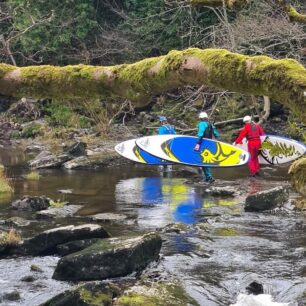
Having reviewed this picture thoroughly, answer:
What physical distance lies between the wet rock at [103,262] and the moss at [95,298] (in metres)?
0.94

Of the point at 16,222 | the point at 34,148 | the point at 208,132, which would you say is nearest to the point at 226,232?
the point at 16,222

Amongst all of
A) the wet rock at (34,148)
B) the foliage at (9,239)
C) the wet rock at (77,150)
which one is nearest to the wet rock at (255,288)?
the foliage at (9,239)

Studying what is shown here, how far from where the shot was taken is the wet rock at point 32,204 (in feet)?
42.9

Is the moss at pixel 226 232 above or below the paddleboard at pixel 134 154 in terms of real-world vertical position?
below

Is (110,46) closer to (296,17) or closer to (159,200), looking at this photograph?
(159,200)

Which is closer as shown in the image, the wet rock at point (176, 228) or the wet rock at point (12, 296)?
the wet rock at point (12, 296)

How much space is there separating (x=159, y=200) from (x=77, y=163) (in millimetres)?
6650

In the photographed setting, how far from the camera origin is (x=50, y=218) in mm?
12273

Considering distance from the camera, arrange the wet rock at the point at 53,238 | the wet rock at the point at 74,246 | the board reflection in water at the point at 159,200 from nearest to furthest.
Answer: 1. the wet rock at the point at 74,246
2. the wet rock at the point at 53,238
3. the board reflection in water at the point at 159,200

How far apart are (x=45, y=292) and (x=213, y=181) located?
348 inches

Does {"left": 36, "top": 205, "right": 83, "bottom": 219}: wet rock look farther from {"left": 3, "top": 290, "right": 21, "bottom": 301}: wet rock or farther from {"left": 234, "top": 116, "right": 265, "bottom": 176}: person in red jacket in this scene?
{"left": 234, "top": 116, "right": 265, "bottom": 176}: person in red jacket

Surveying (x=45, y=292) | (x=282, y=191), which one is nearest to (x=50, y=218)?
(x=45, y=292)

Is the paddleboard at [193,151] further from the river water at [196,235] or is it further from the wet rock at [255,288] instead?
the wet rock at [255,288]

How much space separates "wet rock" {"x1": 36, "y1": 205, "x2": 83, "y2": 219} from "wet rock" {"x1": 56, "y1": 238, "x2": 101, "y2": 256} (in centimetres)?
255
